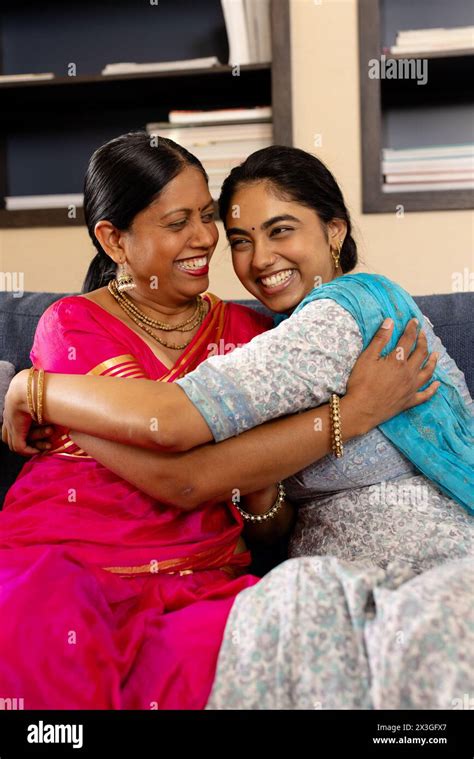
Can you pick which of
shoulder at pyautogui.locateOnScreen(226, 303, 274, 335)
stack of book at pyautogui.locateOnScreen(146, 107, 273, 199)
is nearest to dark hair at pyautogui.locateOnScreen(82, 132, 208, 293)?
shoulder at pyautogui.locateOnScreen(226, 303, 274, 335)

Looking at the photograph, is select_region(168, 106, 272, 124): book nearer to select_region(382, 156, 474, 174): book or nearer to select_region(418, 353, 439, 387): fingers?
select_region(382, 156, 474, 174): book

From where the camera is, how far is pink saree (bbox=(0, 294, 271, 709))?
110 centimetres

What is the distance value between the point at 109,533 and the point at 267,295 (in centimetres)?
56

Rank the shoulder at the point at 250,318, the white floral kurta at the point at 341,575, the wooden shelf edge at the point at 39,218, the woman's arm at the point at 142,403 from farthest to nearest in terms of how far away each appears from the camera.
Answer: the wooden shelf edge at the point at 39,218 < the shoulder at the point at 250,318 < the woman's arm at the point at 142,403 < the white floral kurta at the point at 341,575

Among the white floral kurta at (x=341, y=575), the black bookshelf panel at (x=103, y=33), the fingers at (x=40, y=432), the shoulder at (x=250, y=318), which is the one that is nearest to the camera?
the white floral kurta at (x=341, y=575)

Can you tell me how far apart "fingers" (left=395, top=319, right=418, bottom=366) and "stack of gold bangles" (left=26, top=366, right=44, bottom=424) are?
582 millimetres

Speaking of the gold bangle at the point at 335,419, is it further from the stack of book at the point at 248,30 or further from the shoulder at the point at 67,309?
the stack of book at the point at 248,30

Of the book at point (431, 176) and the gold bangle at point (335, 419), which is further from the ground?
the book at point (431, 176)

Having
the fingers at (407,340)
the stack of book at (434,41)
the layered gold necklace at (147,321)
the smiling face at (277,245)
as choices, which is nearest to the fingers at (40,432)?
the layered gold necklace at (147,321)

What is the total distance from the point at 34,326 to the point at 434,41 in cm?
153

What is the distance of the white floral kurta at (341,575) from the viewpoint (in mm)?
999

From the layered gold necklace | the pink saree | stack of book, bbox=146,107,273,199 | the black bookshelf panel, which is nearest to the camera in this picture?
the pink saree

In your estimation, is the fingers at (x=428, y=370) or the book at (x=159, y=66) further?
the book at (x=159, y=66)

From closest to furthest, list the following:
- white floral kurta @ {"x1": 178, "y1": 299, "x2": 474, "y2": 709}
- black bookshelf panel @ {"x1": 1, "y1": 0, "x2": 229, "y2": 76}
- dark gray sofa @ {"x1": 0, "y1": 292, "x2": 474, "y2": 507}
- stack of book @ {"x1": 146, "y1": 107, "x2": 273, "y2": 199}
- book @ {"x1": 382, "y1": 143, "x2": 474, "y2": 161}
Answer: white floral kurta @ {"x1": 178, "y1": 299, "x2": 474, "y2": 709} → dark gray sofa @ {"x1": 0, "y1": 292, "x2": 474, "y2": 507} → book @ {"x1": 382, "y1": 143, "x2": 474, "y2": 161} → stack of book @ {"x1": 146, "y1": 107, "x2": 273, "y2": 199} → black bookshelf panel @ {"x1": 1, "y1": 0, "x2": 229, "y2": 76}
